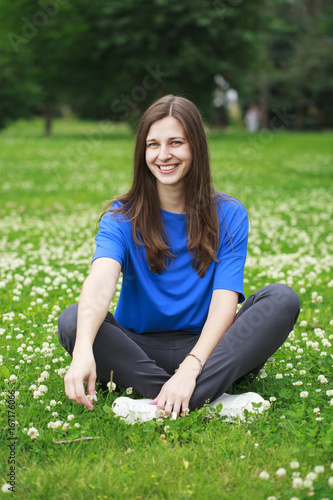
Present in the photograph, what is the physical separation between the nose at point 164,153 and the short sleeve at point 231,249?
0.55 metres

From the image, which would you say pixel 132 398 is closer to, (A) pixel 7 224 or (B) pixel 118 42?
(A) pixel 7 224

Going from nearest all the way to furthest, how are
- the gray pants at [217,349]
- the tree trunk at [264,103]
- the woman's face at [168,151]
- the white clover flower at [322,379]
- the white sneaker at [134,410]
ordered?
the white sneaker at [134,410], the gray pants at [217,349], the woman's face at [168,151], the white clover flower at [322,379], the tree trunk at [264,103]

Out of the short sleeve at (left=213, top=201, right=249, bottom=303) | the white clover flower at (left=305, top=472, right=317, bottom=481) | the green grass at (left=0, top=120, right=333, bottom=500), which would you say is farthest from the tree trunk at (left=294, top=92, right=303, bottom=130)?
the white clover flower at (left=305, top=472, right=317, bottom=481)

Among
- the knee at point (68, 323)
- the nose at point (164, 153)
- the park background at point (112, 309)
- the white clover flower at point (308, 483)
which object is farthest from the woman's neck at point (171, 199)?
the white clover flower at point (308, 483)

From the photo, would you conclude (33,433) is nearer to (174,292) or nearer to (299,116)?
(174,292)

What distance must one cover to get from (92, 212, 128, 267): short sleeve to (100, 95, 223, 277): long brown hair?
79 mm

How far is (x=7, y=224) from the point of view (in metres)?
10.6

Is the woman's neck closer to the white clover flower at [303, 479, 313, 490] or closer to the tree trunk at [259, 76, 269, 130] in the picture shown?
the white clover flower at [303, 479, 313, 490]

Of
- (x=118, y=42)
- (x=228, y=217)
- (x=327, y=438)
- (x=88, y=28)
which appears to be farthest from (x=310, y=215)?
(x=88, y=28)

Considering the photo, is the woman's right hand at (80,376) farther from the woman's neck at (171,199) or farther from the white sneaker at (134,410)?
the woman's neck at (171,199)

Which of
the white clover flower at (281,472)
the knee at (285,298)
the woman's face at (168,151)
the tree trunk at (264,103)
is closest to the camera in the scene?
the white clover flower at (281,472)

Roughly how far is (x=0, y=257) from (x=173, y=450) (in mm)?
5526

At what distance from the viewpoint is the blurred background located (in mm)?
34438

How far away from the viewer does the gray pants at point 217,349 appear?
11.4ft
